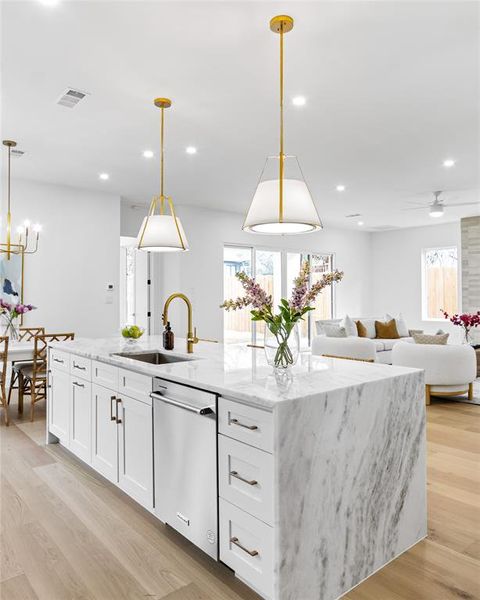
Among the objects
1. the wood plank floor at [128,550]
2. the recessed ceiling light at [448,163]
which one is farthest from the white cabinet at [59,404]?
the recessed ceiling light at [448,163]

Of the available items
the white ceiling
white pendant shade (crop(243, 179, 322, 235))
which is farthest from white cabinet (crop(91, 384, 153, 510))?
the white ceiling

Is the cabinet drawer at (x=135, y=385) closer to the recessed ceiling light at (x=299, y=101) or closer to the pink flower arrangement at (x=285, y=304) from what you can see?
the pink flower arrangement at (x=285, y=304)

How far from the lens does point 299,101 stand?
357 centimetres

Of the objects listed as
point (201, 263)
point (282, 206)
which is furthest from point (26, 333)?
point (282, 206)

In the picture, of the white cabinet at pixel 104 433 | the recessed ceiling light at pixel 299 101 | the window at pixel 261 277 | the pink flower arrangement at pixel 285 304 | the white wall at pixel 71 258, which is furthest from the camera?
the window at pixel 261 277

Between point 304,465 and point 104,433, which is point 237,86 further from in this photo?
point 304,465

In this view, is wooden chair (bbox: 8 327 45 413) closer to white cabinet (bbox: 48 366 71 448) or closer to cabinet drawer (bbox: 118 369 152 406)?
white cabinet (bbox: 48 366 71 448)

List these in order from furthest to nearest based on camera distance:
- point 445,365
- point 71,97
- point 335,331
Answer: point 335,331 → point 445,365 → point 71,97

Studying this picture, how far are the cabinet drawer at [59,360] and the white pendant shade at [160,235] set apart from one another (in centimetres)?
105

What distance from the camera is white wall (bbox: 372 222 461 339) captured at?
380 inches

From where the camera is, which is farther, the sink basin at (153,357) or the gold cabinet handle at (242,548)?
the sink basin at (153,357)

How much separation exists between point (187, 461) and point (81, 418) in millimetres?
1376

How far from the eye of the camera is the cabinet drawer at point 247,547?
5.39 ft

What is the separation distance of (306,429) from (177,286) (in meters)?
6.00
